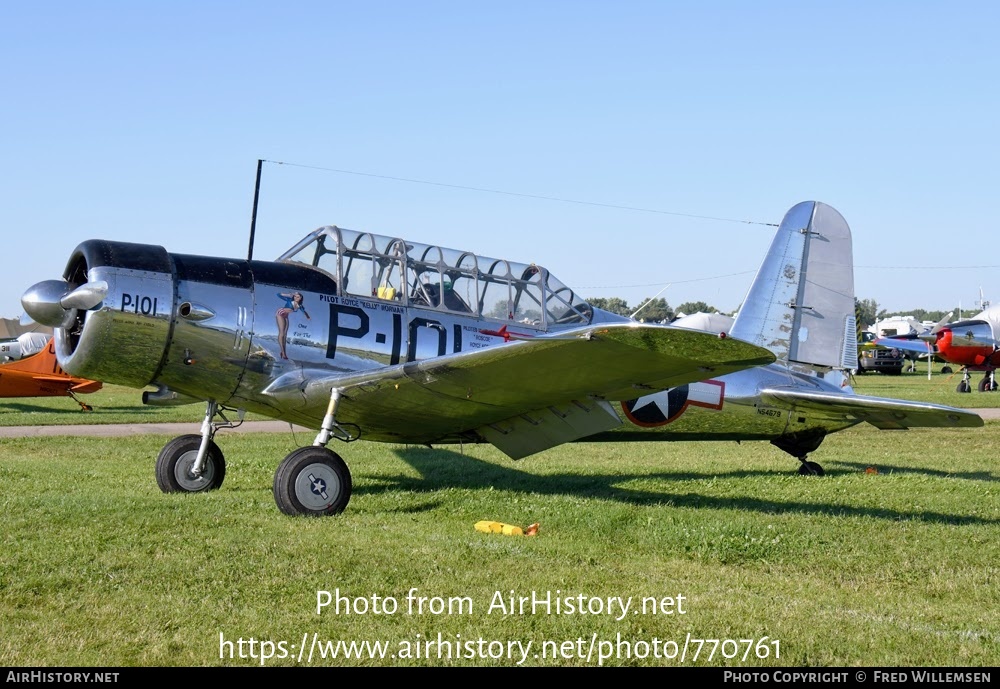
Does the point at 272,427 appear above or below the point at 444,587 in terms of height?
below

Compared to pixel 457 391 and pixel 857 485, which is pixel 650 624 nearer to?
pixel 457 391

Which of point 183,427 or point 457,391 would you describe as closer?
point 457,391

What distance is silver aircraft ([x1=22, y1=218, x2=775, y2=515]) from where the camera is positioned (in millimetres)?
6914

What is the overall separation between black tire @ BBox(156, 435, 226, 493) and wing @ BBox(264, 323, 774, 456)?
1.24 m

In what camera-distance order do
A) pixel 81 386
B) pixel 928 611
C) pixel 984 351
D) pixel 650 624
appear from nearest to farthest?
pixel 650 624, pixel 928 611, pixel 81 386, pixel 984 351

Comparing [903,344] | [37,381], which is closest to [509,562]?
[37,381]

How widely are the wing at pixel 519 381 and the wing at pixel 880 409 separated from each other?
2.42 m

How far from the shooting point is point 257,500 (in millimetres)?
7812

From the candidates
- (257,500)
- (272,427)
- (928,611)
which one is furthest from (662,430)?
(272,427)

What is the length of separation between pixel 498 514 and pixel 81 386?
1697 cm

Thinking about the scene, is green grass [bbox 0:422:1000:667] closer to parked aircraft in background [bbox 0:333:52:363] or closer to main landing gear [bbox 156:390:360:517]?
main landing gear [bbox 156:390:360:517]

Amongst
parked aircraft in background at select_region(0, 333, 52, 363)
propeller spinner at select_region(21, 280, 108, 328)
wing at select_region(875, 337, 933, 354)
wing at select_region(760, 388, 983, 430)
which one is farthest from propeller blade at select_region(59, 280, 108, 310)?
wing at select_region(875, 337, 933, 354)

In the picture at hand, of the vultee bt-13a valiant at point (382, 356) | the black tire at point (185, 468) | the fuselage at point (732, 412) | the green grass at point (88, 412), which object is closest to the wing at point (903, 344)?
the green grass at point (88, 412)

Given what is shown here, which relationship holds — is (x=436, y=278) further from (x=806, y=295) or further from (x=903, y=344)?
(x=903, y=344)
